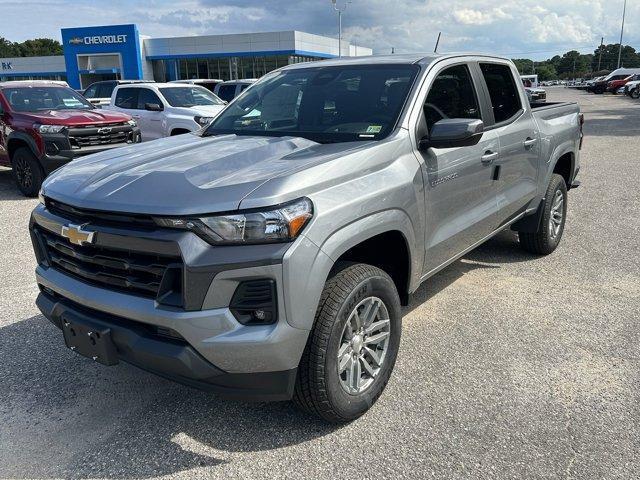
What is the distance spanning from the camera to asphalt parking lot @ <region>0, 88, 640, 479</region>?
2.62 m

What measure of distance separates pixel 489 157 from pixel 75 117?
7.46 metres

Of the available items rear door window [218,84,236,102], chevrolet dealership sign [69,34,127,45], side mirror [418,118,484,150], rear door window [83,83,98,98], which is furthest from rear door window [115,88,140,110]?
chevrolet dealership sign [69,34,127,45]

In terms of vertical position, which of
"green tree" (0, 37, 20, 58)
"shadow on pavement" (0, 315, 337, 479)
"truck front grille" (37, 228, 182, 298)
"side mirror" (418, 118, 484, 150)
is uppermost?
"green tree" (0, 37, 20, 58)

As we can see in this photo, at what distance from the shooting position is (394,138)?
3.15 metres

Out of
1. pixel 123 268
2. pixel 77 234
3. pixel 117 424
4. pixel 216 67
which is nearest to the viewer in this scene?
pixel 123 268

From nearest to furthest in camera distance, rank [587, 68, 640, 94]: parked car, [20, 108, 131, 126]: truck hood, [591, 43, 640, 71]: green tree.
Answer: [20, 108, 131, 126]: truck hood → [587, 68, 640, 94]: parked car → [591, 43, 640, 71]: green tree

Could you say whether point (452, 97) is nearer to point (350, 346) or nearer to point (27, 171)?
point (350, 346)

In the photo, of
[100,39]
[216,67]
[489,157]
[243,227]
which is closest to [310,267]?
[243,227]

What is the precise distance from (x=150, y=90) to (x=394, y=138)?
10724 millimetres

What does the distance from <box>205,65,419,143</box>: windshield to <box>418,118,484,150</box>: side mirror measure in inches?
9.3

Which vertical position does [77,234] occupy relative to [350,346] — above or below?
above

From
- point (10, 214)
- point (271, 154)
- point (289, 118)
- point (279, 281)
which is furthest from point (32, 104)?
point (279, 281)

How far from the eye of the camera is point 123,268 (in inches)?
99.3

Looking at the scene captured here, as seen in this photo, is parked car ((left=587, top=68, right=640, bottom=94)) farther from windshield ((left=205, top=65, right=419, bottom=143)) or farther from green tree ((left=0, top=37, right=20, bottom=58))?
green tree ((left=0, top=37, right=20, bottom=58))
